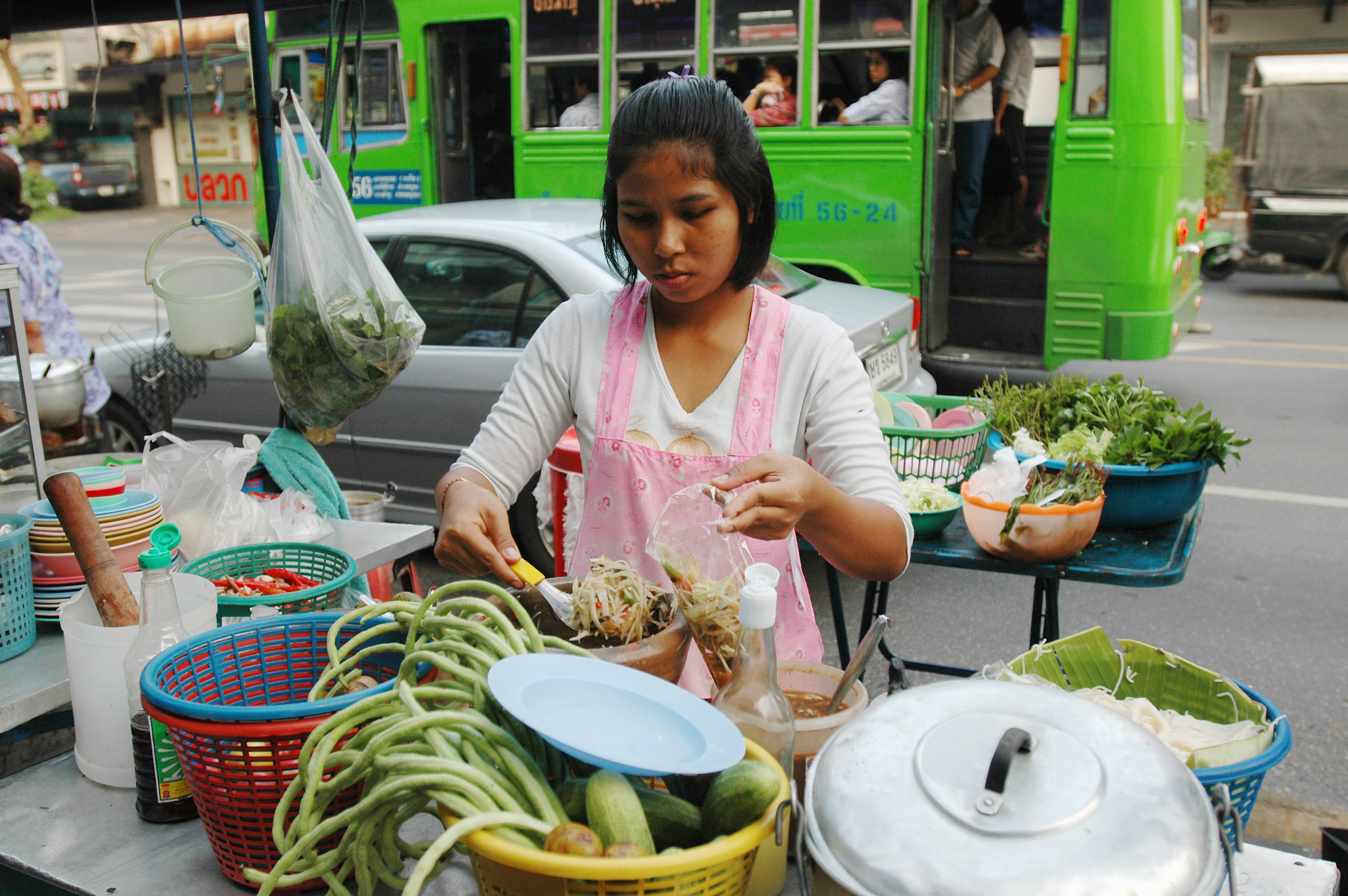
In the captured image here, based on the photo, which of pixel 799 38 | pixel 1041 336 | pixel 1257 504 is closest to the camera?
pixel 1257 504

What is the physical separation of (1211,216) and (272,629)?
17720 millimetres

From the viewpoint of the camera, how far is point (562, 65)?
7176mm

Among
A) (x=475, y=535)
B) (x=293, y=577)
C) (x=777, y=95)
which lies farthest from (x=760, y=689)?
(x=777, y=95)

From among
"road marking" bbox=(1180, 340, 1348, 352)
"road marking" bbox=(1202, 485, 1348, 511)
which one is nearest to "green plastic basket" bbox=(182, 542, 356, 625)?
"road marking" bbox=(1202, 485, 1348, 511)

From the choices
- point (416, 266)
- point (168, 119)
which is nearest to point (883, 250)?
point (416, 266)

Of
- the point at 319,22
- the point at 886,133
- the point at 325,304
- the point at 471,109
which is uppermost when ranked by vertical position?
the point at 319,22

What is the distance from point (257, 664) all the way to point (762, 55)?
19.5 ft

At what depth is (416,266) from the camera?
16.5ft

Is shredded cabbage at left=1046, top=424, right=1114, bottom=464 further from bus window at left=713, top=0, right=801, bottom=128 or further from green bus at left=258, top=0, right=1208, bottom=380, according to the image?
bus window at left=713, top=0, right=801, bottom=128

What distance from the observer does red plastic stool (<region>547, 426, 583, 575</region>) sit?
11.6ft

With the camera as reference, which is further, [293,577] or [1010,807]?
[293,577]

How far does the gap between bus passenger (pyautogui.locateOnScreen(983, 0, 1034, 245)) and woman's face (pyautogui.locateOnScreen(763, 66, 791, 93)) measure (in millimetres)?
1670

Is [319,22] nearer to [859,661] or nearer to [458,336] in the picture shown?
[458,336]

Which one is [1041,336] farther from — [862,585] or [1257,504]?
[862,585]
